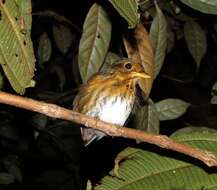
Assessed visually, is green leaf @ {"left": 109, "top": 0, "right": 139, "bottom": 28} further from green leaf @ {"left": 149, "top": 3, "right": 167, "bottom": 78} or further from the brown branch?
green leaf @ {"left": 149, "top": 3, "right": 167, "bottom": 78}

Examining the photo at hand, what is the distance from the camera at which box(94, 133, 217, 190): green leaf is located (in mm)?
1465

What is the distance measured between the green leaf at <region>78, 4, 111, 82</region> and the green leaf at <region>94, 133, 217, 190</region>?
36.9 inches

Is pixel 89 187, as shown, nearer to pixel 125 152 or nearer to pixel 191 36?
pixel 125 152

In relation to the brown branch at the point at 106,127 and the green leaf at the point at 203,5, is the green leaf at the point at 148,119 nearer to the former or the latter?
the green leaf at the point at 203,5

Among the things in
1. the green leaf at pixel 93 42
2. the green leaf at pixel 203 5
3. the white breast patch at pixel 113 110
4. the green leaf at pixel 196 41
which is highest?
the green leaf at pixel 203 5

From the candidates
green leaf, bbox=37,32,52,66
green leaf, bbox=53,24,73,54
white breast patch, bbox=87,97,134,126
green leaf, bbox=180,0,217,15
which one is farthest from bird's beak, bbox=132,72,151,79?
green leaf, bbox=37,32,52,66

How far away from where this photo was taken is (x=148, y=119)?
2.71 metres

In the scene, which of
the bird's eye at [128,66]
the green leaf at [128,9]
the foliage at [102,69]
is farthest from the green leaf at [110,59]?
the green leaf at [128,9]

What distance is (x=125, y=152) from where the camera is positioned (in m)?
1.57

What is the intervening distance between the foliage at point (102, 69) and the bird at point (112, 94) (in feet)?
0.25

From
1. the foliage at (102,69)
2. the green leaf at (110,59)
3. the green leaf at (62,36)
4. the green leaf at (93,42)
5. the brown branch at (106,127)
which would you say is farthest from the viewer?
the green leaf at (62,36)

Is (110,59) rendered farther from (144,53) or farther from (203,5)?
(203,5)

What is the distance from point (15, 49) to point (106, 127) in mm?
303

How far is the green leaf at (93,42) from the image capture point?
2.46 metres
